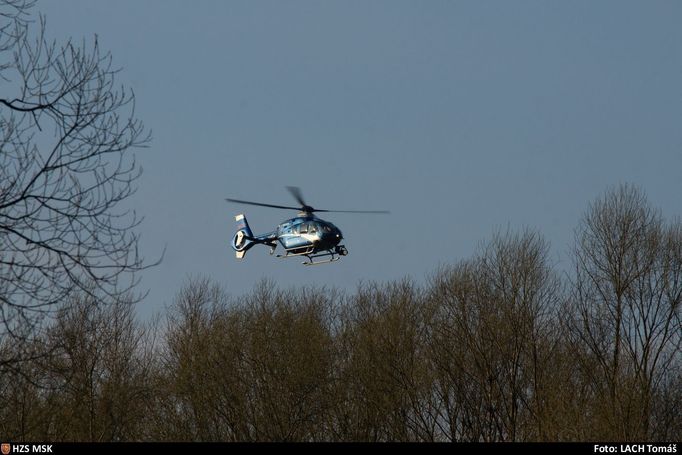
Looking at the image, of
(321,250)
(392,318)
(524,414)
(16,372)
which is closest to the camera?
(16,372)

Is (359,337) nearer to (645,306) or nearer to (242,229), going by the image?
(242,229)

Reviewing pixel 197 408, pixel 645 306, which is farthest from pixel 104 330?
pixel 645 306

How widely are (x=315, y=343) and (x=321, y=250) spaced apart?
9580 millimetres

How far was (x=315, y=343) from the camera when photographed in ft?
162

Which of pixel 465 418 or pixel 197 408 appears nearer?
pixel 465 418

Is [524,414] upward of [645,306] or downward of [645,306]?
downward

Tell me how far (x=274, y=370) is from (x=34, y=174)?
37.8 meters

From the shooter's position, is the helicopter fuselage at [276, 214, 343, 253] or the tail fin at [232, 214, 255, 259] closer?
the helicopter fuselage at [276, 214, 343, 253]

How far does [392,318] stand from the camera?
47.9m

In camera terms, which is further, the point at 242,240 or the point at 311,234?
the point at 242,240

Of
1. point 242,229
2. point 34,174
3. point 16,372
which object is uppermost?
point 242,229

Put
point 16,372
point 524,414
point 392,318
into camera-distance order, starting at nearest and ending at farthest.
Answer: point 16,372
point 524,414
point 392,318

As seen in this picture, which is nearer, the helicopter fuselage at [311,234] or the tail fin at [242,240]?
the helicopter fuselage at [311,234]

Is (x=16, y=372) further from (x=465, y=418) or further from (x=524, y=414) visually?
(x=465, y=418)
